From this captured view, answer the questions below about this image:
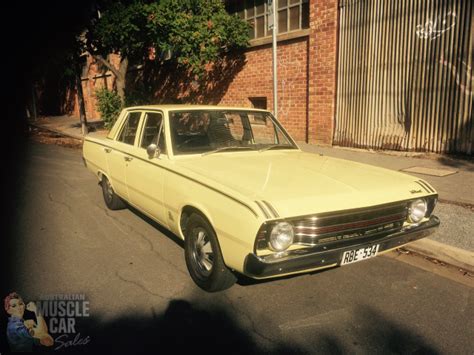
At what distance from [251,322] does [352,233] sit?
3.47 ft

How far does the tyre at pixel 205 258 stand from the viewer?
3201mm

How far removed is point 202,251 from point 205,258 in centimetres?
7

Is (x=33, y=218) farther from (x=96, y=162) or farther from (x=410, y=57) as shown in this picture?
(x=410, y=57)

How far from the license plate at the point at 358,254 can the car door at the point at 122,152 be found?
285 cm

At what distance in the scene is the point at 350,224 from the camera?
120 inches

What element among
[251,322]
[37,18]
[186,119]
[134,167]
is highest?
[37,18]

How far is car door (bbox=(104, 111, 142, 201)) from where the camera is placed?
4898mm

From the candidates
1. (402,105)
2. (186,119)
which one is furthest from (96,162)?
(402,105)

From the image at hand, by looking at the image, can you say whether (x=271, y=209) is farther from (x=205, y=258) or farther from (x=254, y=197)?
(x=205, y=258)

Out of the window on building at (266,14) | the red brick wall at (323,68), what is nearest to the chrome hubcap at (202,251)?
the red brick wall at (323,68)

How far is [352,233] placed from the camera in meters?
3.10

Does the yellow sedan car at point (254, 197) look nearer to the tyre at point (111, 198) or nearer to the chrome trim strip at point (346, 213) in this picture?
the chrome trim strip at point (346, 213)
